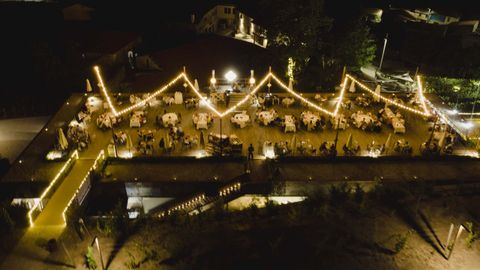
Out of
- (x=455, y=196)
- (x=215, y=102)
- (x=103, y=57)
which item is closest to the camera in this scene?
(x=455, y=196)

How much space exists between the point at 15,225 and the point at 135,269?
16.4 ft

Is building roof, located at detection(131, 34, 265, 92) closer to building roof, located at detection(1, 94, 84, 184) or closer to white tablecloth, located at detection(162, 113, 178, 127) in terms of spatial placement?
white tablecloth, located at detection(162, 113, 178, 127)

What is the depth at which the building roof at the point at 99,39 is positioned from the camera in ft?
102

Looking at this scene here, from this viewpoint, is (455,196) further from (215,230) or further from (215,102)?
(215,102)

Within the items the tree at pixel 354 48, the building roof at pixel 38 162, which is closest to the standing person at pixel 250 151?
the building roof at pixel 38 162

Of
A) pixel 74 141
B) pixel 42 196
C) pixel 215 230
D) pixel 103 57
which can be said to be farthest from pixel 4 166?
pixel 103 57

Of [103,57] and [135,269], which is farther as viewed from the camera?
[103,57]

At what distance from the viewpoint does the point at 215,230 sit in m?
13.4

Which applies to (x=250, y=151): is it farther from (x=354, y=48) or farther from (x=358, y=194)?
(x=354, y=48)

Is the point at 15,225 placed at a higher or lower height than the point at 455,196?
lower

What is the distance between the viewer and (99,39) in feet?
107

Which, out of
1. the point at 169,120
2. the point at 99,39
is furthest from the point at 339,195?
the point at 99,39

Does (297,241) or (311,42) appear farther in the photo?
(311,42)

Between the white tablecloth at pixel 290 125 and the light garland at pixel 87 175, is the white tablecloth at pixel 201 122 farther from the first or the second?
the light garland at pixel 87 175
